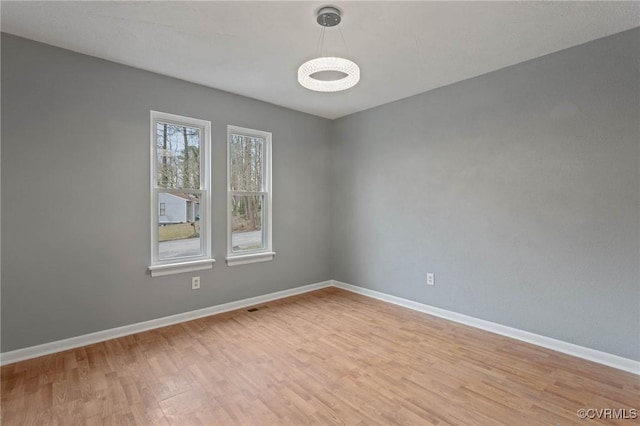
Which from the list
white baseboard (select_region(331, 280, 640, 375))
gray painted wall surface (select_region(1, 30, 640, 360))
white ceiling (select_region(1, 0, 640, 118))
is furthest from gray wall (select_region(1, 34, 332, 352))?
white baseboard (select_region(331, 280, 640, 375))

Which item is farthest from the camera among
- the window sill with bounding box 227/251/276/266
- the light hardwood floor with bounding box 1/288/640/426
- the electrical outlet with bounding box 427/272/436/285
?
the window sill with bounding box 227/251/276/266

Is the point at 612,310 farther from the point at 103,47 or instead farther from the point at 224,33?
the point at 103,47

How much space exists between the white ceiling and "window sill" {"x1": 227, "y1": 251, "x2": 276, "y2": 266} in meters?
2.11

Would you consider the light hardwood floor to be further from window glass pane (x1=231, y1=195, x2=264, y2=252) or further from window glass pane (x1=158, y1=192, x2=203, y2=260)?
window glass pane (x1=231, y1=195, x2=264, y2=252)

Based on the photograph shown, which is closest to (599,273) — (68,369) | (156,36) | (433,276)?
(433,276)

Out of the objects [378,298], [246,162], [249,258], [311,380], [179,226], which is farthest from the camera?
[378,298]

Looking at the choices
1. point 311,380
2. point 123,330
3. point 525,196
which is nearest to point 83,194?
point 123,330

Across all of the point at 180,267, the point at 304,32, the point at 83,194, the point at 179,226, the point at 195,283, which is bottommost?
the point at 195,283

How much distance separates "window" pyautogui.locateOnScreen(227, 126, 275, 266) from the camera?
387cm

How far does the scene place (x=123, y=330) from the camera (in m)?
3.02

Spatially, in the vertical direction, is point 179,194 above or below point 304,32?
below

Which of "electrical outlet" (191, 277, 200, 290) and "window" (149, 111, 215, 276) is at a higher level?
"window" (149, 111, 215, 276)

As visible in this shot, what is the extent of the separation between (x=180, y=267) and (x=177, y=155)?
4.14 feet

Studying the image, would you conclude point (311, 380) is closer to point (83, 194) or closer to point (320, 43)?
point (83, 194)
